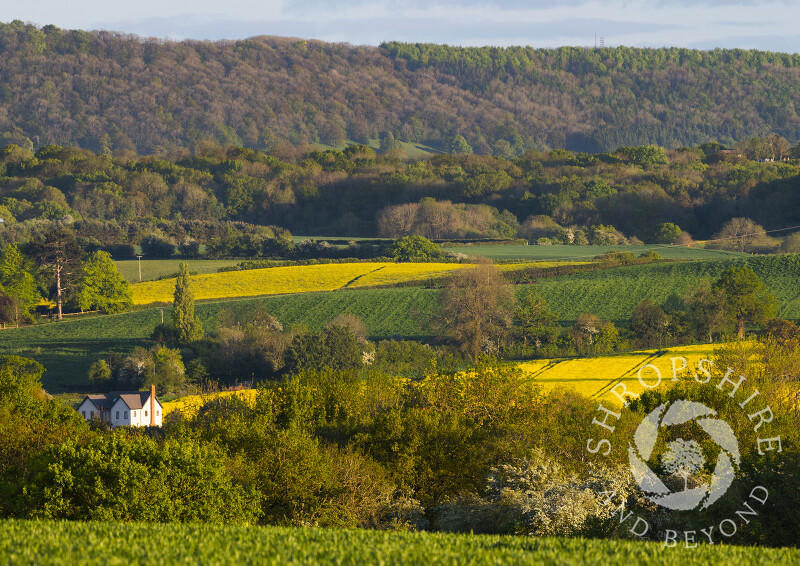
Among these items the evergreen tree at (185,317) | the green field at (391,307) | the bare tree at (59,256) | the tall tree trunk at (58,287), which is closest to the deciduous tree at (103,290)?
the tall tree trunk at (58,287)

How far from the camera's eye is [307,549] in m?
13.9

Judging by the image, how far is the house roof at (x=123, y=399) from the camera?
47156 mm

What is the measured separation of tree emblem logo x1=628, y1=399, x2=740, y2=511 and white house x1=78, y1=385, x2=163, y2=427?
24178 millimetres

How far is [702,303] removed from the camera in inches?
2189

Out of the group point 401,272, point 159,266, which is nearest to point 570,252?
point 401,272

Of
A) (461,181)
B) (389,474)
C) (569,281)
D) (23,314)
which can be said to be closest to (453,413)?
(389,474)

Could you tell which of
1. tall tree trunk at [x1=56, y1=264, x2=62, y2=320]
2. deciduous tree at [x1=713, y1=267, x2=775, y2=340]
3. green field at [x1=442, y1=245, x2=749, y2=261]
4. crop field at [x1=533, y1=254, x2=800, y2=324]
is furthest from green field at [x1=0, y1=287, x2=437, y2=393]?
green field at [x1=442, y1=245, x2=749, y2=261]

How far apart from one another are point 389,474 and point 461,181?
4065 inches

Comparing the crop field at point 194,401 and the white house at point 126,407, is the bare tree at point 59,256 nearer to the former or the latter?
the white house at point 126,407

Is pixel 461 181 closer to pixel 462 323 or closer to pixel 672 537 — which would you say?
pixel 462 323

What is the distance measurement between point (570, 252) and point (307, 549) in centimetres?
7481

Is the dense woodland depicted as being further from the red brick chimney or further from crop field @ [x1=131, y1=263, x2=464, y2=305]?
the red brick chimney

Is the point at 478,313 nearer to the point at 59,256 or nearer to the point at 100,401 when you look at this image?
the point at 100,401

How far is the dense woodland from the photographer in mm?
105062
